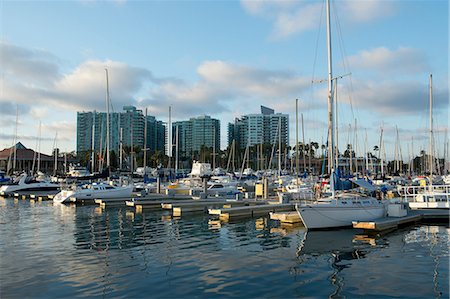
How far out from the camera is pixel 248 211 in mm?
29609

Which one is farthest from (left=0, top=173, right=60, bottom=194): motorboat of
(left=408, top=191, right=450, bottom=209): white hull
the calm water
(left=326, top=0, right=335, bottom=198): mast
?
(left=408, top=191, right=450, bottom=209): white hull

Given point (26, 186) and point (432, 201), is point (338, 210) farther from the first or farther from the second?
point (26, 186)

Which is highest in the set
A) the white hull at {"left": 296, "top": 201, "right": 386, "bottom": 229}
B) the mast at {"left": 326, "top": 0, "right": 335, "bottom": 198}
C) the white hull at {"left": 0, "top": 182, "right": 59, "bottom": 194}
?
the mast at {"left": 326, "top": 0, "right": 335, "bottom": 198}

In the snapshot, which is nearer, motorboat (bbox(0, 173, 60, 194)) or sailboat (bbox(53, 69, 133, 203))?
sailboat (bbox(53, 69, 133, 203))

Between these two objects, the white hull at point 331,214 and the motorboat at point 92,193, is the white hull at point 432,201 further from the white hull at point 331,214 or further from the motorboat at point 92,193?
the motorboat at point 92,193

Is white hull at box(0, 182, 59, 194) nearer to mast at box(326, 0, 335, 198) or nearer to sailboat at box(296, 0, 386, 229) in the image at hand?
mast at box(326, 0, 335, 198)

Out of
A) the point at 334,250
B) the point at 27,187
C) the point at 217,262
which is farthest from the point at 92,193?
the point at 334,250

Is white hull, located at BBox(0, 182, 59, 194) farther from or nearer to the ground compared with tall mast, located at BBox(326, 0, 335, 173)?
nearer to the ground

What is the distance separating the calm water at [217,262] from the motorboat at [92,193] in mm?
15527

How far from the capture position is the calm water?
11469 millimetres

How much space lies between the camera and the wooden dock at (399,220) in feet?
A: 71.3

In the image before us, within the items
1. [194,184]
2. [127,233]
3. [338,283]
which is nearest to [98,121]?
[194,184]

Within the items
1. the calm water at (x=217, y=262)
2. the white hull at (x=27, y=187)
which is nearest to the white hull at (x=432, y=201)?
the calm water at (x=217, y=262)

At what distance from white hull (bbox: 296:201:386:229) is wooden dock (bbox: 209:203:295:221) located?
7.37m
